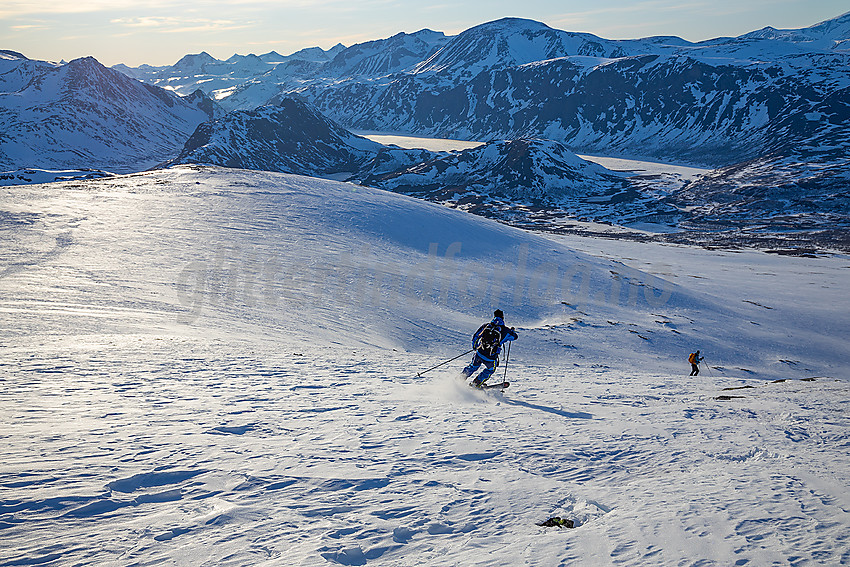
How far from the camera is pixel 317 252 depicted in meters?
35.8

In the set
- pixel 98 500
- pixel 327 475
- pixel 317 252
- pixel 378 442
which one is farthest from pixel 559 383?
pixel 317 252

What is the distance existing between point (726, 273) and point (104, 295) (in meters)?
57.7

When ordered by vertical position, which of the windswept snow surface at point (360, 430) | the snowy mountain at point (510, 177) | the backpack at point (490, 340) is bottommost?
the windswept snow surface at point (360, 430)

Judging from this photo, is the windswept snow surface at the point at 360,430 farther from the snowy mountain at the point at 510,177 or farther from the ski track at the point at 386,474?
the snowy mountain at the point at 510,177

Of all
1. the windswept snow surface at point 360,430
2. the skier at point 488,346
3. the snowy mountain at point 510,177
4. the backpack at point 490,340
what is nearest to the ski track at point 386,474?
the windswept snow surface at point 360,430

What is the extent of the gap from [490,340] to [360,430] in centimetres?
582

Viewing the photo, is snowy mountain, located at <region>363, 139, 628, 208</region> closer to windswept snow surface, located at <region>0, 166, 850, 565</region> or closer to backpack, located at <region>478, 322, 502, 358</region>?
windswept snow surface, located at <region>0, 166, 850, 565</region>

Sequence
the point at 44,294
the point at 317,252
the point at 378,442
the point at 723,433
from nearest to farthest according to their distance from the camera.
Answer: the point at 378,442
the point at 723,433
the point at 44,294
the point at 317,252

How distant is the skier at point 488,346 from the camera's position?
1465 cm

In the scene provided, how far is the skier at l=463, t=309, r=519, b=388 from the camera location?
48.1ft

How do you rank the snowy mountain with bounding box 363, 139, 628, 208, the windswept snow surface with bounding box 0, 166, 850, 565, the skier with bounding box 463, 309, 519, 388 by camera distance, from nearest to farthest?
1. the windswept snow surface with bounding box 0, 166, 850, 565
2. the skier with bounding box 463, 309, 519, 388
3. the snowy mountain with bounding box 363, 139, 628, 208

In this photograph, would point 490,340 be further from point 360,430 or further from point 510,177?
point 510,177

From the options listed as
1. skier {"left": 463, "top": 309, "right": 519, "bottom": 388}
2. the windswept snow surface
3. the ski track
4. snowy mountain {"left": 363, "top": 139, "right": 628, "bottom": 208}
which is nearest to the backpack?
skier {"left": 463, "top": 309, "right": 519, "bottom": 388}

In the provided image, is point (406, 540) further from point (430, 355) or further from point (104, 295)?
point (104, 295)
